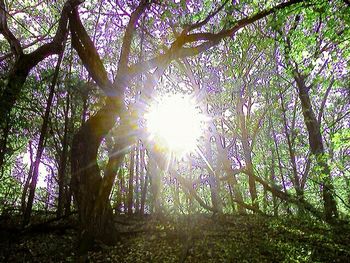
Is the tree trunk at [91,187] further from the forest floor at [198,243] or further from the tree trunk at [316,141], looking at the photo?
the tree trunk at [316,141]

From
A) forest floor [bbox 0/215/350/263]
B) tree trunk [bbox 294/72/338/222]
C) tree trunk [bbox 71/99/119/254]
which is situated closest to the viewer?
forest floor [bbox 0/215/350/263]

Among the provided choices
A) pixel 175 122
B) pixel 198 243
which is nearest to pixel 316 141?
pixel 175 122

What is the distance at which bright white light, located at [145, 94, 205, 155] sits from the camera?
349 inches

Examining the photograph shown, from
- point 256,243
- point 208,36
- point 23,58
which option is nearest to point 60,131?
point 23,58

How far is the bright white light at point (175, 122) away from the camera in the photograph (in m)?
8.86

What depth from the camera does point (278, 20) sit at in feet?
21.9

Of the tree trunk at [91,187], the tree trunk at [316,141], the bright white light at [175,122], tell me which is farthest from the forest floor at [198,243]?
the bright white light at [175,122]

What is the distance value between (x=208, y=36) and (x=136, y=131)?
10.5 ft

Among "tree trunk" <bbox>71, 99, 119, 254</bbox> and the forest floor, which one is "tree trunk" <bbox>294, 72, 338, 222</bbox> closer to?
the forest floor

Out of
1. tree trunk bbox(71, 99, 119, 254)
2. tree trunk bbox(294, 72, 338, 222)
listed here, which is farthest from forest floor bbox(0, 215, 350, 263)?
tree trunk bbox(294, 72, 338, 222)

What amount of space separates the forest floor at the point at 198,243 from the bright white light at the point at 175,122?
2495 millimetres

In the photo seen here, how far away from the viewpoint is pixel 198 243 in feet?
23.5

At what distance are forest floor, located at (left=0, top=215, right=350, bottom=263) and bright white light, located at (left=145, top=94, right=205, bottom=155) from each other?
2.49m

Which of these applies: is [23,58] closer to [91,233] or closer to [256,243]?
[91,233]
